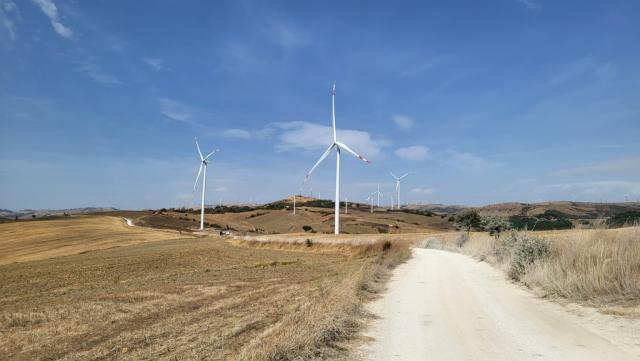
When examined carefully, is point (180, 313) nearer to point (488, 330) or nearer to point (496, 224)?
point (488, 330)

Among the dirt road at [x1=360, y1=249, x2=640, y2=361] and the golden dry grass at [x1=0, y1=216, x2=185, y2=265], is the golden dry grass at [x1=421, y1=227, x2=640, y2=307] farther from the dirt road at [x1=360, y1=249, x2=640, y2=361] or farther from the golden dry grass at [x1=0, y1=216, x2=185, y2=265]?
the golden dry grass at [x1=0, y1=216, x2=185, y2=265]

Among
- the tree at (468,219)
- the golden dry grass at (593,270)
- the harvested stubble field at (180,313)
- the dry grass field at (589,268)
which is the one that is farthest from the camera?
the tree at (468,219)

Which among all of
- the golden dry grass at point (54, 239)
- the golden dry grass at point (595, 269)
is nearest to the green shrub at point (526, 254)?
the golden dry grass at point (595, 269)

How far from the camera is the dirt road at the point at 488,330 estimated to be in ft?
30.1

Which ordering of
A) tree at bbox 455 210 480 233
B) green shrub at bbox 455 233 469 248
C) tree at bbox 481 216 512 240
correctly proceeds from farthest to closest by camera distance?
tree at bbox 455 210 480 233, tree at bbox 481 216 512 240, green shrub at bbox 455 233 469 248

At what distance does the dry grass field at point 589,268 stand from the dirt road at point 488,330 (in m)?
0.86

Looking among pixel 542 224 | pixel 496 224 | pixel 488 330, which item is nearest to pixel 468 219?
pixel 542 224

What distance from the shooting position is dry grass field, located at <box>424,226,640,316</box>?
44.4 ft

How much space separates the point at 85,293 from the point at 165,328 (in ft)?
38.4

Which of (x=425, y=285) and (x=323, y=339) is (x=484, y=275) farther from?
(x=323, y=339)

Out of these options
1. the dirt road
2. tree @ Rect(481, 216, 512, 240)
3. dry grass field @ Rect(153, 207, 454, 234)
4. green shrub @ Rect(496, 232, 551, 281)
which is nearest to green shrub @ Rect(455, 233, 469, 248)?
tree @ Rect(481, 216, 512, 240)

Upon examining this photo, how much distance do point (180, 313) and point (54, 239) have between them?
69.1 metres

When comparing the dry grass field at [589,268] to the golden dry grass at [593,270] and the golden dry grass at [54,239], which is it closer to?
the golden dry grass at [593,270]

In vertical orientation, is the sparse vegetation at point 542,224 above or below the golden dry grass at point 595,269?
above
